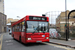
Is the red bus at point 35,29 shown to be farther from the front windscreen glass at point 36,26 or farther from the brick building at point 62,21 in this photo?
the brick building at point 62,21

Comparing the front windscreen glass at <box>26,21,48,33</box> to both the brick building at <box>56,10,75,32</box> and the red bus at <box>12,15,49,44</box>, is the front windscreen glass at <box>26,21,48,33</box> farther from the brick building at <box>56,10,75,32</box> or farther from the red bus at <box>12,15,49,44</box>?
the brick building at <box>56,10,75,32</box>

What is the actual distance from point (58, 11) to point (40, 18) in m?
6.01

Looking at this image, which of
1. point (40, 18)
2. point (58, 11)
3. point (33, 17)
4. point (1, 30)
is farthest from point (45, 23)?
point (1, 30)

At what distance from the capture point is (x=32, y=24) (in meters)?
9.89

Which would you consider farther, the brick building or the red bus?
the brick building

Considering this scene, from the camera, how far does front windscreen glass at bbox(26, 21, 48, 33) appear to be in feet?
32.1

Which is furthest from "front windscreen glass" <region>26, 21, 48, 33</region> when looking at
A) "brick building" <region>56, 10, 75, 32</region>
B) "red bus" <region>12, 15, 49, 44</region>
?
"brick building" <region>56, 10, 75, 32</region>

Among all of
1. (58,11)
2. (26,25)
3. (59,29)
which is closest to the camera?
(26,25)

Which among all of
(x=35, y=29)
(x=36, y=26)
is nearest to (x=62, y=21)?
(x=36, y=26)

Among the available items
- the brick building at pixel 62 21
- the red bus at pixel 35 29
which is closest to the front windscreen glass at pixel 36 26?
the red bus at pixel 35 29

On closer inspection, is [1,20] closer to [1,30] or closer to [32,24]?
[1,30]

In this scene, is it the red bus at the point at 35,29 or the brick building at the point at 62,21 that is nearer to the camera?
the red bus at the point at 35,29

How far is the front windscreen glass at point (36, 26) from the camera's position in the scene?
9773mm

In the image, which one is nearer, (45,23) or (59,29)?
(45,23)
